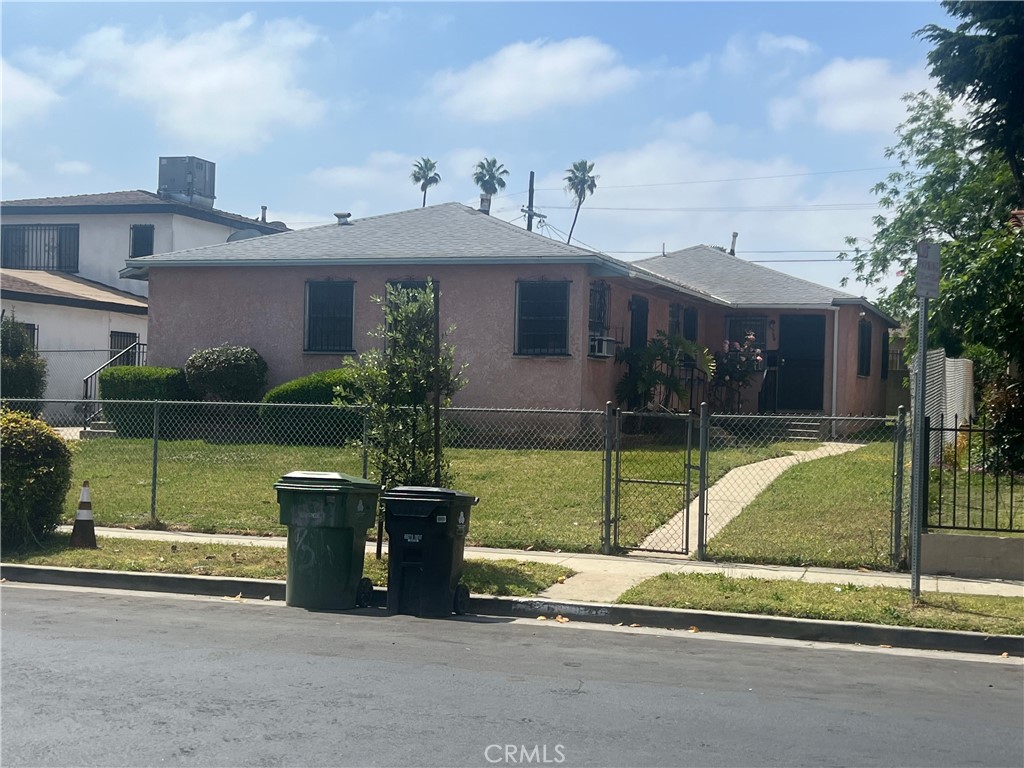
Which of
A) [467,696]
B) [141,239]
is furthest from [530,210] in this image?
[467,696]

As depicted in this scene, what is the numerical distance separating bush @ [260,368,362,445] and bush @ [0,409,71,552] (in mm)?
7081

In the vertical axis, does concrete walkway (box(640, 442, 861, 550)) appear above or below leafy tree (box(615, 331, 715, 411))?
below

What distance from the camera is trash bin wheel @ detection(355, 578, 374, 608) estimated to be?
9938mm

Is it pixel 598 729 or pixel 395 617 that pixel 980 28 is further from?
pixel 598 729

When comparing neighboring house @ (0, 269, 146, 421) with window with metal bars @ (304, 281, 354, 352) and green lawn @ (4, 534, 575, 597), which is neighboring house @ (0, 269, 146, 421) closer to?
window with metal bars @ (304, 281, 354, 352)

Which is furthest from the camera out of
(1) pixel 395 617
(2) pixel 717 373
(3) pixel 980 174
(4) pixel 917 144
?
(4) pixel 917 144

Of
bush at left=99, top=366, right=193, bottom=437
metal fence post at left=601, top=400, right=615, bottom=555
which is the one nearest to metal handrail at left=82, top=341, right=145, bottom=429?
bush at left=99, top=366, right=193, bottom=437

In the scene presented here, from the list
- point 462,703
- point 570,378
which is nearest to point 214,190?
point 570,378

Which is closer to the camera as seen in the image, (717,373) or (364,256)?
(364,256)

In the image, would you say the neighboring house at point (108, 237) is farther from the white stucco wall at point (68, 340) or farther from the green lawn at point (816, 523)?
the green lawn at point (816, 523)

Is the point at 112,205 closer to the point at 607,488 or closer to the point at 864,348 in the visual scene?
the point at 864,348

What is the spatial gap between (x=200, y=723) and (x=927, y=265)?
669 cm

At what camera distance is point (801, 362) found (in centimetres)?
2798

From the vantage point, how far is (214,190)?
136 ft
